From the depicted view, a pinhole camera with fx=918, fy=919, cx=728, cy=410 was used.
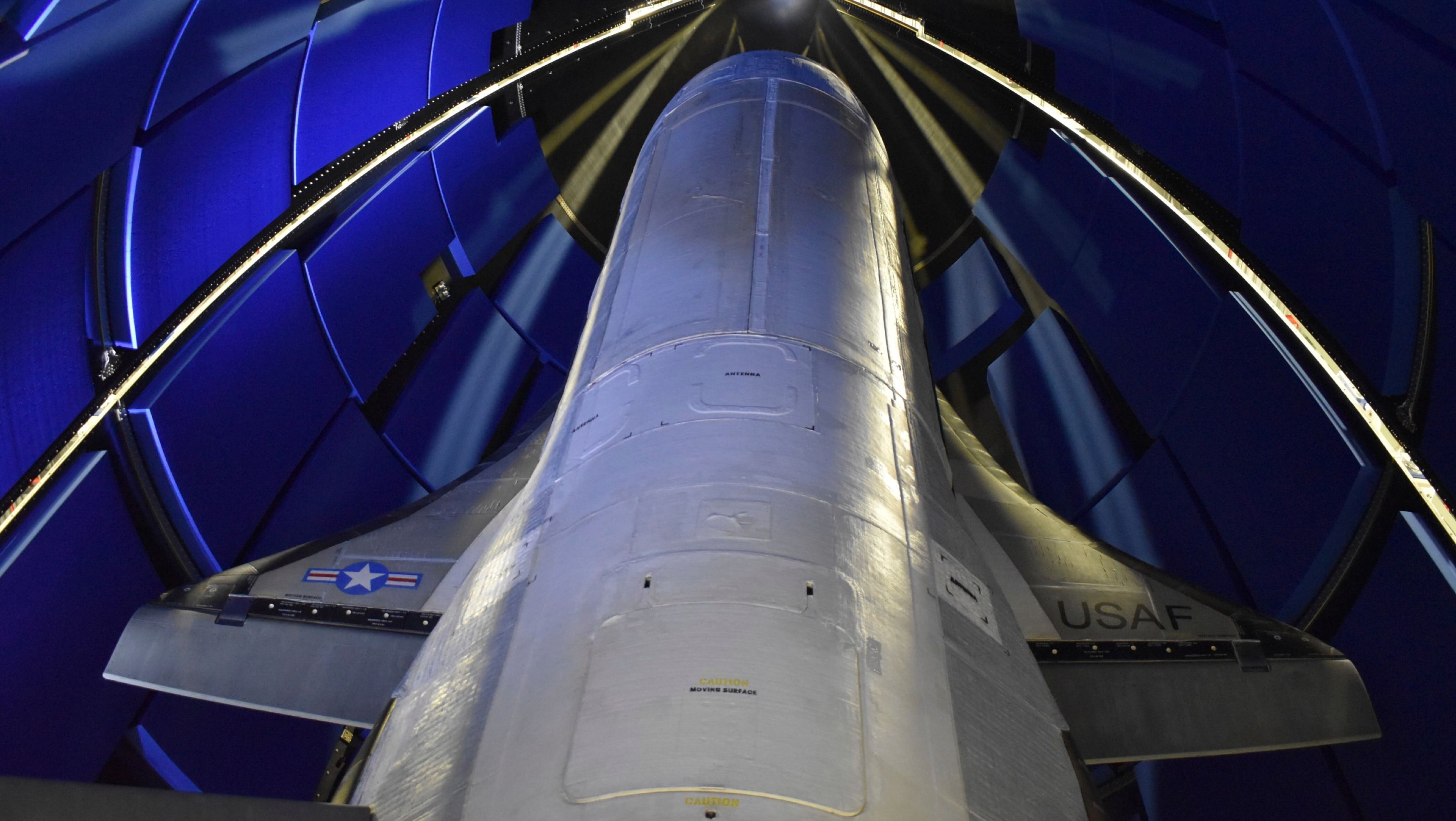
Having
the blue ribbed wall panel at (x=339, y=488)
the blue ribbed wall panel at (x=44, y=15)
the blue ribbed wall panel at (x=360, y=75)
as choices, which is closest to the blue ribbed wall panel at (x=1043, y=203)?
the blue ribbed wall panel at (x=360, y=75)

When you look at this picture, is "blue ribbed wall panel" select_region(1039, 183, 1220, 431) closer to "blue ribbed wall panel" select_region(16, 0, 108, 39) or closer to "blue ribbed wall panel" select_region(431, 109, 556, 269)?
"blue ribbed wall panel" select_region(431, 109, 556, 269)

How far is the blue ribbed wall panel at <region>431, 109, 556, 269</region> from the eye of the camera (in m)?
8.86

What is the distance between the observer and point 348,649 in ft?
17.9

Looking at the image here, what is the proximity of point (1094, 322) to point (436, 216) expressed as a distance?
20.8 ft

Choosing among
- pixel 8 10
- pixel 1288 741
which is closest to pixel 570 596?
pixel 1288 741

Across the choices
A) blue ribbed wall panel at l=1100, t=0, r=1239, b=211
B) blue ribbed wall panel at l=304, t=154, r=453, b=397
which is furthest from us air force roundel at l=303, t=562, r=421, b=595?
blue ribbed wall panel at l=1100, t=0, r=1239, b=211

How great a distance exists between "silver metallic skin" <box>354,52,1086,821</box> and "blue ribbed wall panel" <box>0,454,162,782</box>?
9.39 feet

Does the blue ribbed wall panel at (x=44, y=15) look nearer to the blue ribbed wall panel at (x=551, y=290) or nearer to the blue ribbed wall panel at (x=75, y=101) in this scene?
the blue ribbed wall panel at (x=75, y=101)

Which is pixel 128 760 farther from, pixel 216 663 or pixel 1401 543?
pixel 1401 543

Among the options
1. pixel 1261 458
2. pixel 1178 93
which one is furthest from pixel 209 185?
pixel 1261 458

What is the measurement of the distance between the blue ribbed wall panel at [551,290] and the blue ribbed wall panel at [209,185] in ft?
8.76

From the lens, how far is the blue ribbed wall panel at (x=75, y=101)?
5203 mm

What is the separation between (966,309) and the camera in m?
9.83

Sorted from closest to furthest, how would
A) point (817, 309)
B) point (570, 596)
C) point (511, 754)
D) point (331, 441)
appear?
point (511, 754)
point (570, 596)
point (817, 309)
point (331, 441)
